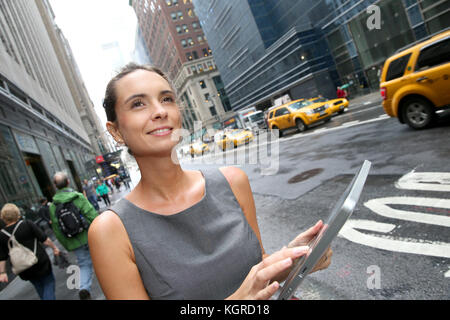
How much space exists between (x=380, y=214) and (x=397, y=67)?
17.4ft

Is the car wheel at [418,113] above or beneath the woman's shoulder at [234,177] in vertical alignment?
beneath

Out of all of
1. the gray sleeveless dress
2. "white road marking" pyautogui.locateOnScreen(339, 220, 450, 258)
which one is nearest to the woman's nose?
the gray sleeveless dress

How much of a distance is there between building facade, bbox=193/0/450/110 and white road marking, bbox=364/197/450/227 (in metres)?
22.6

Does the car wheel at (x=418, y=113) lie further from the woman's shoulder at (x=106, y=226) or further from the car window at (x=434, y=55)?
the woman's shoulder at (x=106, y=226)

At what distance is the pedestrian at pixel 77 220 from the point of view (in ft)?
13.9

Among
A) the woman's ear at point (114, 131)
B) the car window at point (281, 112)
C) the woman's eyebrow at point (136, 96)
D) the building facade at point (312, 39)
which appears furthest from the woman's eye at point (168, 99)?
the building facade at point (312, 39)

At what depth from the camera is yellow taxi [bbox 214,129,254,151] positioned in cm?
2056

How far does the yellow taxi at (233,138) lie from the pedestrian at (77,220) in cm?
1657

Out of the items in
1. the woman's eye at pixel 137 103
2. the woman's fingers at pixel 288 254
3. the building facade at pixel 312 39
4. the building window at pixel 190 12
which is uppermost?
the building window at pixel 190 12

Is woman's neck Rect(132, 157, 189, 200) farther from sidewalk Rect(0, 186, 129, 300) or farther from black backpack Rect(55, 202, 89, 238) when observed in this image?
sidewalk Rect(0, 186, 129, 300)

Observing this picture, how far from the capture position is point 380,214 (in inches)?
158

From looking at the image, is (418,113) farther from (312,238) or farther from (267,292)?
(267,292)

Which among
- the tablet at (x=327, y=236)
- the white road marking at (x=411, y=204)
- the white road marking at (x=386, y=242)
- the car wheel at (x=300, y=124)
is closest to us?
the tablet at (x=327, y=236)
